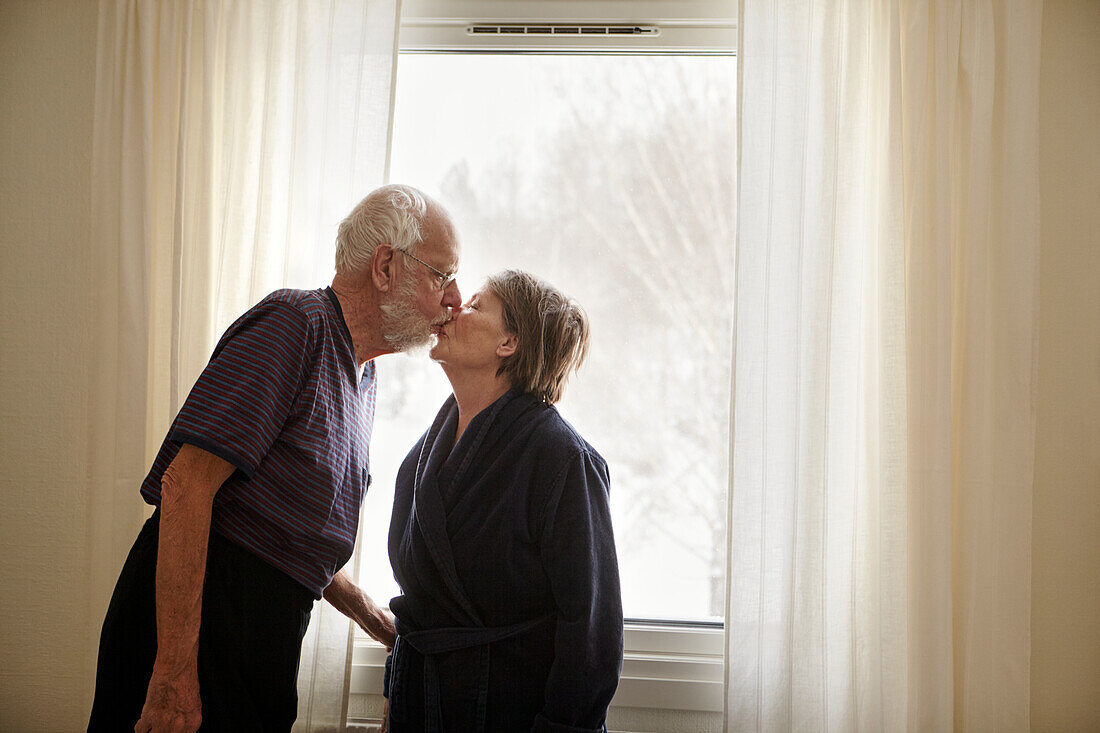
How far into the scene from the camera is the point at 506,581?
1.52 m

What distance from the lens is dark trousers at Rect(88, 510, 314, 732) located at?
1381 millimetres

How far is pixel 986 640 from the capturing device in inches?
72.1

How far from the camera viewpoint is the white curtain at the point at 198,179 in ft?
6.48

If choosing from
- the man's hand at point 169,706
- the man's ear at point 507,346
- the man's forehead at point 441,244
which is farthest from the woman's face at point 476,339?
the man's hand at point 169,706

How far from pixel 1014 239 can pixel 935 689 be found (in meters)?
1.08

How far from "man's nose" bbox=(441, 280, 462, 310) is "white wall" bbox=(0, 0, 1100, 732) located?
41.4 inches

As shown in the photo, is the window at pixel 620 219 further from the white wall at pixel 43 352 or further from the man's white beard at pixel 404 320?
the white wall at pixel 43 352

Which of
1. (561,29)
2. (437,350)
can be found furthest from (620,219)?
(437,350)

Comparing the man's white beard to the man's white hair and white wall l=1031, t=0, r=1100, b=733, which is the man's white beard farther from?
white wall l=1031, t=0, r=1100, b=733

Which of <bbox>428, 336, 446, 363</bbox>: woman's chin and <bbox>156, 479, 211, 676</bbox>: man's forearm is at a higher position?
<bbox>428, 336, 446, 363</bbox>: woman's chin

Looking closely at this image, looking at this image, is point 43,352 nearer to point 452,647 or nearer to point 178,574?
point 178,574

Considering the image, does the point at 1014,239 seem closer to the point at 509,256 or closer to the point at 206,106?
the point at 509,256

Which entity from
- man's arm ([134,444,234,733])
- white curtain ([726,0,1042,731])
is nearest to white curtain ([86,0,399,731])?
man's arm ([134,444,234,733])

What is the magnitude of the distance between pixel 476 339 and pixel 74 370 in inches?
47.5
